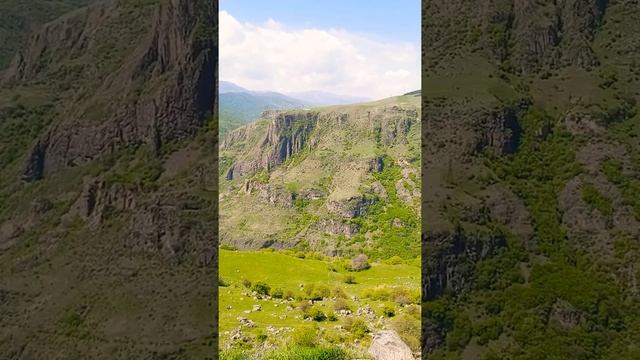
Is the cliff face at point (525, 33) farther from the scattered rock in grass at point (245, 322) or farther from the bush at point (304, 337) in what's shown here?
the scattered rock in grass at point (245, 322)

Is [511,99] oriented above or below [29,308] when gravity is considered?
above

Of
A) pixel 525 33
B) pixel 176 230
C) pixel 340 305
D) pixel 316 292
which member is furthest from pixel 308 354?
pixel 525 33

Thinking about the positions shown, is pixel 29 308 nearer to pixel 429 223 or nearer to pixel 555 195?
pixel 429 223

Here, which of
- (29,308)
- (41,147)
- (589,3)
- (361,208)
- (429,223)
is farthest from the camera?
(361,208)

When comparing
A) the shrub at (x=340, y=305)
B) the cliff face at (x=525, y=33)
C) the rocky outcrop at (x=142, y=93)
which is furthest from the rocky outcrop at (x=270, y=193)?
the rocky outcrop at (x=142, y=93)

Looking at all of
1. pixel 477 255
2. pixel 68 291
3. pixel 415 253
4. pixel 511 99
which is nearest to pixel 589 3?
pixel 511 99

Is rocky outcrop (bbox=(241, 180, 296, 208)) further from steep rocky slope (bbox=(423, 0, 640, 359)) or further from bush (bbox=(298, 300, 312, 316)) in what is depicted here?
steep rocky slope (bbox=(423, 0, 640, 359))

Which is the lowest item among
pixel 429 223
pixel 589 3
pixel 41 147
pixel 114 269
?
pixel 114 269

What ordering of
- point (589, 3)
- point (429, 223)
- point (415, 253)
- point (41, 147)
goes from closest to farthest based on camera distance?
1. point (429, 223)
2. point (41, 147)
3. point (589, 3)
4. point (415, 253)
